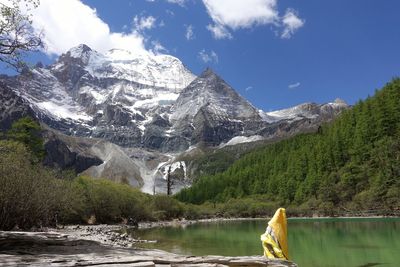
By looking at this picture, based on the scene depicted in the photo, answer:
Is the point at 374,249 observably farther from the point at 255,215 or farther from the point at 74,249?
the point at 255,215

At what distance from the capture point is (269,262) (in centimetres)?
1052

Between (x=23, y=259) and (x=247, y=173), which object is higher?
(x=247, y=173)

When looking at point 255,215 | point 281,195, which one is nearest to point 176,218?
point 255,215

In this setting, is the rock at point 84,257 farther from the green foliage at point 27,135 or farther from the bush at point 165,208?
the bush at point 165,208

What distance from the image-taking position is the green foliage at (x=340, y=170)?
103875 mm

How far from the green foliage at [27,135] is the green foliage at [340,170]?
71893 millimetres

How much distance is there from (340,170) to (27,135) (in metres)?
97.8

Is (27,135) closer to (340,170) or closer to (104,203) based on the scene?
(104,203)

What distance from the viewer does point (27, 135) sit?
5625 cm

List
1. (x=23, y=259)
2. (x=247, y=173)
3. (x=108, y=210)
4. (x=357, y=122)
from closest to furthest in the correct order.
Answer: (x=23, y=259), (x=108, y=210), (x=357, y=122), (x=247, y=173)

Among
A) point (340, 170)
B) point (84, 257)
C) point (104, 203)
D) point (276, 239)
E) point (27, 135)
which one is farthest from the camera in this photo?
point (340, 170)

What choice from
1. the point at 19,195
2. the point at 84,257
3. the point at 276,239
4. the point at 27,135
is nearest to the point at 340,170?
the point at 27,135

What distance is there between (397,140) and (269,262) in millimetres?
111875

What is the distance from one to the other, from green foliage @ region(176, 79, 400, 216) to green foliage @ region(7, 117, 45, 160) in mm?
71893
